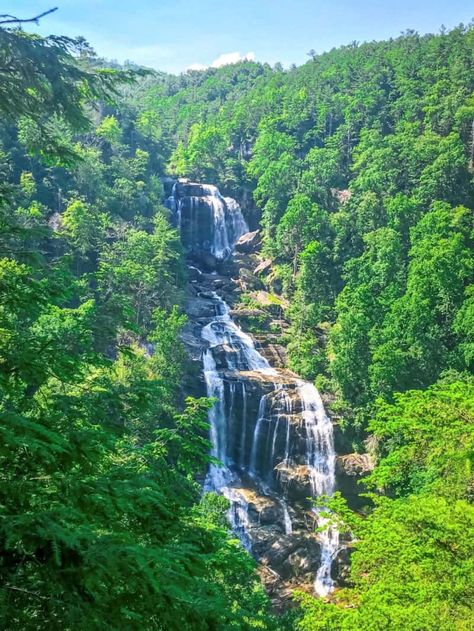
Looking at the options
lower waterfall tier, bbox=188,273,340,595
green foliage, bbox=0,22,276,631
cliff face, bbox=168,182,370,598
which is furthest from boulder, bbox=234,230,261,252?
green foliage, bbox=0,22,276,631

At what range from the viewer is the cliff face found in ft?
96.2

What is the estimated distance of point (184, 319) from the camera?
120 ft

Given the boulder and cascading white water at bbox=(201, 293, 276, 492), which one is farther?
the boulder

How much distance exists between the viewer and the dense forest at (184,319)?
4480 mm

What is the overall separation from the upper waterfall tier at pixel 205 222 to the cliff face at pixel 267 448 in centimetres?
1257

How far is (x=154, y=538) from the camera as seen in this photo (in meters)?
5.63

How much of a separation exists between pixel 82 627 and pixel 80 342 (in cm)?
517

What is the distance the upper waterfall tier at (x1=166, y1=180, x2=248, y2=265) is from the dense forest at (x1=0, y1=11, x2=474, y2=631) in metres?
3.70

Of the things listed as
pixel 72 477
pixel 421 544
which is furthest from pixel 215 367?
pixel 72 477

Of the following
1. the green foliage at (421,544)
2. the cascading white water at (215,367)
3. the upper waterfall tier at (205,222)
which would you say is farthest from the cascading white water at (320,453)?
the upper waterfall tier at (205,222)

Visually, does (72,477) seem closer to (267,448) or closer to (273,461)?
(273,461)

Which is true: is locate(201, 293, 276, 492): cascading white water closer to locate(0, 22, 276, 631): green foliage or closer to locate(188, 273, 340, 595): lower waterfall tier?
locate(188, 273, 340, 595): lower waterfall tier

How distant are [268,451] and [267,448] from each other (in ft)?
0.70

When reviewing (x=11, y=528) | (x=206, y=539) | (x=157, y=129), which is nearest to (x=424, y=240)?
(x=206, y=539)
